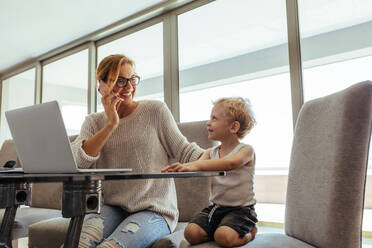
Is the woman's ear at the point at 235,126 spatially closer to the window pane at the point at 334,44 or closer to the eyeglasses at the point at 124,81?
the eyeglasses at the point at 124,81

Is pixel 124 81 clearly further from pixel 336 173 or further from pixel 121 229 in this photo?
pixel 336 173

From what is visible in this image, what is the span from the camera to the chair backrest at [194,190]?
157 cm

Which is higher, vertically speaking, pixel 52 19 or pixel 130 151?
pixel 52 19

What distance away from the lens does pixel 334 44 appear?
2381 millimetres

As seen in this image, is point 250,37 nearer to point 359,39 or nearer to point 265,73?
point 265,73

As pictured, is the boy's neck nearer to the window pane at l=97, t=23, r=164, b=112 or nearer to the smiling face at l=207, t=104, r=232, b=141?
the smiling face at l=207, t=104, r=232, b=141

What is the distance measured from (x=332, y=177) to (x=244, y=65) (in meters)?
2.17

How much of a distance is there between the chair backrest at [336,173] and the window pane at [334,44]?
135 centimetres

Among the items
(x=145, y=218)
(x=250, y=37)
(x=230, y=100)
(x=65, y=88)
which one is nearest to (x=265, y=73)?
(x=250, y=37)

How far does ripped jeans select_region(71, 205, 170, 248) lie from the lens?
1.08m

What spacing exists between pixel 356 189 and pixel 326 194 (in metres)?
0.08

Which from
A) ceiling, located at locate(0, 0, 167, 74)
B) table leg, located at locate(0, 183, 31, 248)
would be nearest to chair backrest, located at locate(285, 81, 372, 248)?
table leg, located at locate(0, 183, 31, 248)

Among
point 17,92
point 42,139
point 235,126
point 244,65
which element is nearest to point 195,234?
point 235,126

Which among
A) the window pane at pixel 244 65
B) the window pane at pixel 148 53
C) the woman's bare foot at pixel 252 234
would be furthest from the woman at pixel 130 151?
the window pane at pixel 148 53
